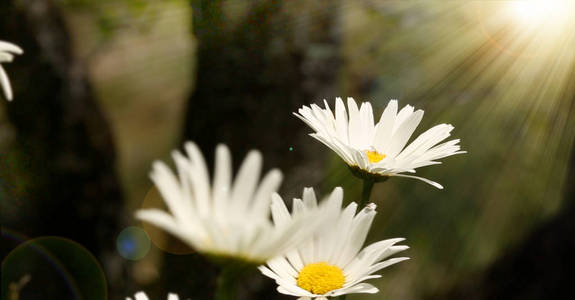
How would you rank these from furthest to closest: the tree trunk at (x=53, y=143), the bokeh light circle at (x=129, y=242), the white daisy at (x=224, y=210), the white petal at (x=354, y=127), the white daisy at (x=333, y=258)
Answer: the bokeh light circle at (x=129, y=242) < the tree trunk at (x=53, y=143) < the white petal at (x=354, y=127) < the white daisy at (x=333, y=258) < the white daisy at (x=224, y=210)

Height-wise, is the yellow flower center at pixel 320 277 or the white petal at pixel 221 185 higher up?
A: the white petal at pixel 221 185

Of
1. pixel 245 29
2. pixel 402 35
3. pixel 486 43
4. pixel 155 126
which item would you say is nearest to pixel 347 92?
pixel 402 35

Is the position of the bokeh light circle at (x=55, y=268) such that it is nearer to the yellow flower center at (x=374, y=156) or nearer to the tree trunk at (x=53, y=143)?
the tree trunk at (x=53, y=143)

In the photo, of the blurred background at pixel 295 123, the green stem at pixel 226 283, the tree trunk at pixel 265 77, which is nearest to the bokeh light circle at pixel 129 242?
the blurred background at pixel 295 123

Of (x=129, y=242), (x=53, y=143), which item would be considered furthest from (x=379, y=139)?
(x=129, y=242)

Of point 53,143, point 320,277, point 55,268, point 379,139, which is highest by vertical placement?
point 379,139

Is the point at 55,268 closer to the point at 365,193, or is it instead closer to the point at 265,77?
the point at 265,77
